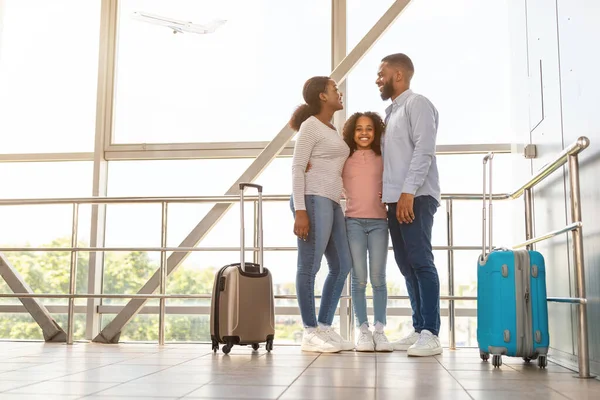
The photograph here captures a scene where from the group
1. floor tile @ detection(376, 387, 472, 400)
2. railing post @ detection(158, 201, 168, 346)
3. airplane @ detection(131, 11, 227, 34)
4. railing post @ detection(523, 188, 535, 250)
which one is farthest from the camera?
airplane @ detection(131, 11, 227, 34)

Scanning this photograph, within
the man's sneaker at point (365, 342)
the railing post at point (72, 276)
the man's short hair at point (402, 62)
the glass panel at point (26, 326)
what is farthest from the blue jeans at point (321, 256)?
the glass panel at point (26, 326)

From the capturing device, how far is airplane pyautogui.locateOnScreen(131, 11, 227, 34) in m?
4.12

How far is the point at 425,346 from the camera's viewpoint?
2617 millimetres

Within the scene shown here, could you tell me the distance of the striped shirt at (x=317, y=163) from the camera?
2.82m

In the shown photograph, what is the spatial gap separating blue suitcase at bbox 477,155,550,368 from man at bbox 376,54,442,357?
0.27 meters

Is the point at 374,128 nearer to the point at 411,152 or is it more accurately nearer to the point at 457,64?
the point at 411,152

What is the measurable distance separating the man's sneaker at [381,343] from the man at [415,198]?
0.07m

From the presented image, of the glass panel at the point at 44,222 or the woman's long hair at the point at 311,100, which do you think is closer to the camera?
the woman's long hair at the point at 311,100

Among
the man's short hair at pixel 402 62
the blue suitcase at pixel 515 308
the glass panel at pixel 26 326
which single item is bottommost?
the glass panel at pixel 26 326

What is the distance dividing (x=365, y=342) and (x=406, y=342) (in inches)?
7.8

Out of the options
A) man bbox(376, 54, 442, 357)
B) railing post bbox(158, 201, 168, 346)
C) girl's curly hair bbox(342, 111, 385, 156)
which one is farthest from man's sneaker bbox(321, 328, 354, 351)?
railing post bbox(158, 201, 168, 346)

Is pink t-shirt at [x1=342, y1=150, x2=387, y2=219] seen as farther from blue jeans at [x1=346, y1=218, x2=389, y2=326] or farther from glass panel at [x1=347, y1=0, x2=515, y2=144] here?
glass panel at [x1=347, y1=0, x2=515, y2=144]

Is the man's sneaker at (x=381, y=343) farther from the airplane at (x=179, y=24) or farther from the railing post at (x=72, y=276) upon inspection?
the airplane at (x=179, y=24)

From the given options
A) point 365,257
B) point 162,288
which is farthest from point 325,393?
point 162,288
